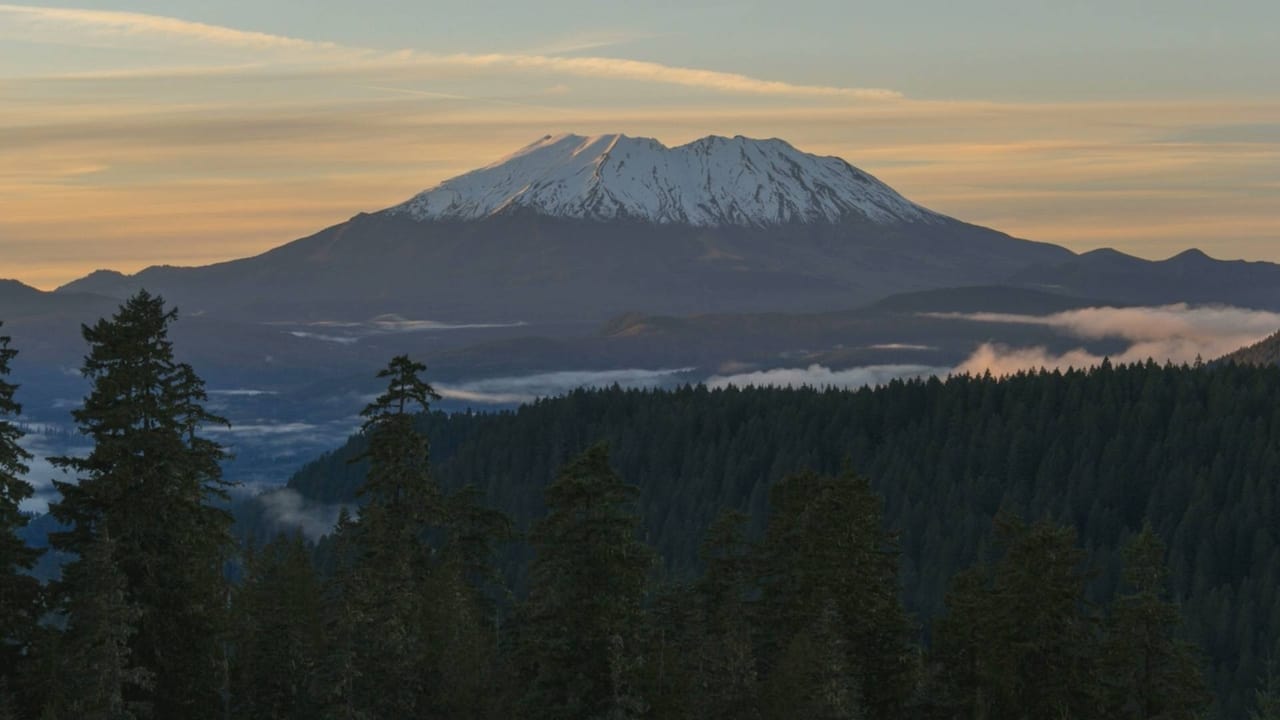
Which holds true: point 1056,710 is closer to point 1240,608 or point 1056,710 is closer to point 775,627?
point 775,627

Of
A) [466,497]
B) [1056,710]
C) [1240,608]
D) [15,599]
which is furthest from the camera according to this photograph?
[1240,608]

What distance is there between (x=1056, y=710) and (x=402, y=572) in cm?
2000

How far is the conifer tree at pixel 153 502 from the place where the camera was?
1962 inches

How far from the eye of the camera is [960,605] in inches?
2366

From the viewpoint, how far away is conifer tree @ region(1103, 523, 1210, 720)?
5006 cm

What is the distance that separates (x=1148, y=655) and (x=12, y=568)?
104 feet

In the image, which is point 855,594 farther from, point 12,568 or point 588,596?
point 12,568

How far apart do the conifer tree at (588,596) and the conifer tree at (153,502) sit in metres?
9.60

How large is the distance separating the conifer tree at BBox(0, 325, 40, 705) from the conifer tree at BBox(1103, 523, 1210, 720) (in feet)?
98.5

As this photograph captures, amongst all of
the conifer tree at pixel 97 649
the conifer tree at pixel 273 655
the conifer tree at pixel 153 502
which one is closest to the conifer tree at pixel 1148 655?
the conifer tree at pixel 273 655

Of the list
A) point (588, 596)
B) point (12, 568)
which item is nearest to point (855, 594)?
point (588, 596)

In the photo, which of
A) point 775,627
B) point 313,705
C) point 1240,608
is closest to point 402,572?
point 313,705

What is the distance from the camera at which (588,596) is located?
1923 inches

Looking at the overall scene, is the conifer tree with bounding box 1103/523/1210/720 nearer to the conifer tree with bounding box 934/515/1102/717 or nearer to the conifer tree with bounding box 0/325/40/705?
the conifer tree with bounding box 934/515/1102/717
